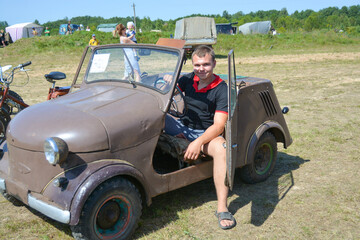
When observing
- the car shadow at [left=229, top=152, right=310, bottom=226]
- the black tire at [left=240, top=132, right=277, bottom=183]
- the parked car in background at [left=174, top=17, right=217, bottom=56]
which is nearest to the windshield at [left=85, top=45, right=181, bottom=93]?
the black tire at [left=240, top=132, right=277, bottom=183]

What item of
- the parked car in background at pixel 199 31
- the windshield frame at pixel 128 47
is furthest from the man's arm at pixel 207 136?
the parked car in background at pixel 199 31

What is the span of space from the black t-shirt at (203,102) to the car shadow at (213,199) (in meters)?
0.81

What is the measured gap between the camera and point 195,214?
339 cm

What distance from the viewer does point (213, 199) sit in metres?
3.71

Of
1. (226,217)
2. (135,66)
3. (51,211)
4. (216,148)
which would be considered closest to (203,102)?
(216,148)

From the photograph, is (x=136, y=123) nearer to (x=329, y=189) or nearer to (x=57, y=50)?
(x=329, y=189)

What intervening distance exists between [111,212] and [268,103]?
7.34 ft

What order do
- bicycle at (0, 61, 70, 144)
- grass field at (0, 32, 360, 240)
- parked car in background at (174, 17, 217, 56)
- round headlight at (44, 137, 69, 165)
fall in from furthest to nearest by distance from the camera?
parked car in background at (174, 17, 217, 56), bicycle at (0, 61, 70, 144), grass field at (0, 32, 360, 240), round headlight at (44, 137, 69, 165)

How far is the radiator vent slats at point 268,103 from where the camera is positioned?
395 centimetres

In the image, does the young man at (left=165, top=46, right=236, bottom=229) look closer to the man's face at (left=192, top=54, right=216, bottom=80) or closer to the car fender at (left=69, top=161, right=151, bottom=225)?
the man's face at (left=192, top=54, right=216, bottom=80)

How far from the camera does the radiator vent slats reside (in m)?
3.95

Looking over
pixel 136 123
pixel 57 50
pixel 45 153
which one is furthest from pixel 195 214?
pixel 57 50

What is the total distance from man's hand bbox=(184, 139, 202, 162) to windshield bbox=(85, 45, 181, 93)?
56cm

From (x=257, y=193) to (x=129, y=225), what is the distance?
166 centimetres
